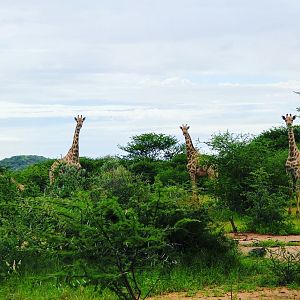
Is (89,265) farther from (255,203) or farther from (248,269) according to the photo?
(255,203)

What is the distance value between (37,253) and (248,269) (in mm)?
3466

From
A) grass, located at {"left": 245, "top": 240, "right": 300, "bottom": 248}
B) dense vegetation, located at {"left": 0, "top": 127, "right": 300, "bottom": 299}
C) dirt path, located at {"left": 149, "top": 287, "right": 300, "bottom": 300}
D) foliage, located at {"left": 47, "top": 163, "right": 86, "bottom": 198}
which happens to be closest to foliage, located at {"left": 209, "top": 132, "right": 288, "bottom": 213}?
dense vegetation, located at {"left": 0, "top": 127, "right": 300, "bottom": 299}

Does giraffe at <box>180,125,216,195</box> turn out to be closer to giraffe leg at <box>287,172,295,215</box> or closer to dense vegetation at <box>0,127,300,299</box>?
giraffe leg at <box>287,172,295,215</box>

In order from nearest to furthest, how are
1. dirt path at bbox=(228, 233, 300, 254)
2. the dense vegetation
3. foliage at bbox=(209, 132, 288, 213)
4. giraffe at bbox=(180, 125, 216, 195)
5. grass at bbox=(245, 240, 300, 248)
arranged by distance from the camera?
the dense vegetation → grass at bbox=(245, 240, 300, 248) → dirt path at bbox=(228, 233, 300, 254) → foliage at bbox=(209, 132, 288, 213) → giraffe at bbox=(180, 125, 216, 195)

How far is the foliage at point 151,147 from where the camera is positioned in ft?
104

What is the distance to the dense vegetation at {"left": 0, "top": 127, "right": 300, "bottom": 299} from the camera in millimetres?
7094

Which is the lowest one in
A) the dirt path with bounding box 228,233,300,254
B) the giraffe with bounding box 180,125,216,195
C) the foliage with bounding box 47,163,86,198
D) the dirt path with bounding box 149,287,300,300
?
the dirt path with bounding box 149,287,300,300

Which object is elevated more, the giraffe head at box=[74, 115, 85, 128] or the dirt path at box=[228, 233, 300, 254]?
the giraffe head at box=[74, 115, 85, 128]

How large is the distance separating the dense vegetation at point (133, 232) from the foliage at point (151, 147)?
44.8 ft

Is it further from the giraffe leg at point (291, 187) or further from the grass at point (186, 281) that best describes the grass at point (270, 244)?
the giraffe leg at point (291, 187)

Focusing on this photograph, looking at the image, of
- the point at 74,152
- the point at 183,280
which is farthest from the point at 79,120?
the point at 183,280

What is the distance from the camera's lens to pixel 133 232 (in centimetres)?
704

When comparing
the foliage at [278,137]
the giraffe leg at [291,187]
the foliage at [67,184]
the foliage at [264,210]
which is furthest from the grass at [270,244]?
the foliage at [278,137]

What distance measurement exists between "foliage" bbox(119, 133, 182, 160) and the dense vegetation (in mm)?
13641
